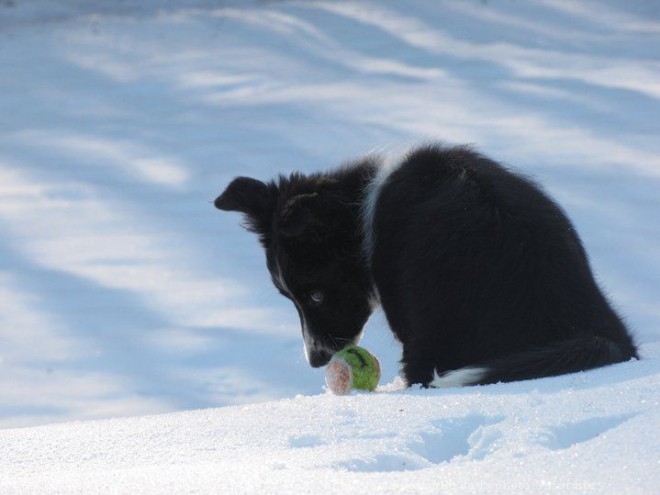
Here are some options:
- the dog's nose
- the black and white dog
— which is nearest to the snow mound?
the black and white dog

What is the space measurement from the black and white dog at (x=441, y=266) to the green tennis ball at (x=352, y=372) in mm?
134

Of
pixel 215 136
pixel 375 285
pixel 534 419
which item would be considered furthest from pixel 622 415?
pixel 215 136

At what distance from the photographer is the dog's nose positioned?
454 cm

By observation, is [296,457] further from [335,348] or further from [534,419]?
[335,348]

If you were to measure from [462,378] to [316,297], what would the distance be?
1.14 meters

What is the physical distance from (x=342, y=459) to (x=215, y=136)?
23.6 ft

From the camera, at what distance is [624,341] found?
3.69 meters

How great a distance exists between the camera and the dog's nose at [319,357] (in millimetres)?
4539

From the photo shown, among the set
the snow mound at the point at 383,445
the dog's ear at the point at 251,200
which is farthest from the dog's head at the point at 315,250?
the snow mound at the point at 383,445

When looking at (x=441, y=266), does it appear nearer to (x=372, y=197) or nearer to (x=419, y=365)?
(x=419, y=365)

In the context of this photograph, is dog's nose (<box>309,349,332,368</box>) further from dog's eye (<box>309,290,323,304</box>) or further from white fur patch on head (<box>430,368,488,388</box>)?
white fur patch on head (<box>430,368,488,388</box>)

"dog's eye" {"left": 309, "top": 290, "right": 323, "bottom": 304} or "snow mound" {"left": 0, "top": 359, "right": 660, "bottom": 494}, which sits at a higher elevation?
"snow mound" {"left": 0, "top": 359, "right": 660, "bottom": 494}

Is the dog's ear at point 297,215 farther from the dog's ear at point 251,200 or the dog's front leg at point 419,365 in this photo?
the dog's front leg at point 419,365

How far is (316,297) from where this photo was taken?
14.6 ft
